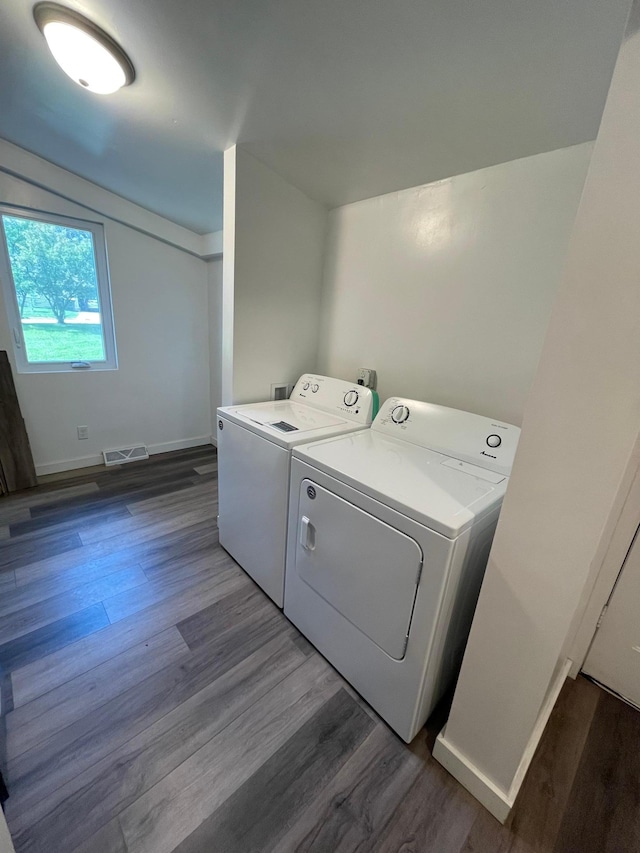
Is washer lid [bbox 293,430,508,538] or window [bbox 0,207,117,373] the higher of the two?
window [bbox 0,207,117,373]

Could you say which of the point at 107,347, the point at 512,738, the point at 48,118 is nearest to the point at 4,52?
the point at 48,118

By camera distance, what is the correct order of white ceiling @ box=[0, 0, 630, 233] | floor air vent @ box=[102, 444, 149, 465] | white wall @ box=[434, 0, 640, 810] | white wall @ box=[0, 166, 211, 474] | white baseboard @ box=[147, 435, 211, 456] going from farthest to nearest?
1. white baseboard @ box=[147, 435, 211, 456]
2. floor air vent @ box=[102, 444, 149, 465]
3. white wall @ box=[0, 166, 211, 474]
4. white ceiling @ box=[0, 0, 630, 233]
5. white wall @ box=[434, 0, 640, 810]

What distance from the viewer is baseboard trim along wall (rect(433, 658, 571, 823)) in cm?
94

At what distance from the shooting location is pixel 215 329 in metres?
3.33

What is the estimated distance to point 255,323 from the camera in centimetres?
194

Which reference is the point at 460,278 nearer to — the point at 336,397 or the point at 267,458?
the point at 336,397

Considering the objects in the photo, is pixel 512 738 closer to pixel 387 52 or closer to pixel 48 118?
pixel 387 52

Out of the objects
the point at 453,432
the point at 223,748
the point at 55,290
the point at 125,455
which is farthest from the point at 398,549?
the point at 55,290

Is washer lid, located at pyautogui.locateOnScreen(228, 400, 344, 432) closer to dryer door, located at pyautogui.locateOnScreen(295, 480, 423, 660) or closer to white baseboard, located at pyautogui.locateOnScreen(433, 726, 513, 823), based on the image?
dryer door, located at pyautogui.locateOnScreen(295, 480, 423, 660)

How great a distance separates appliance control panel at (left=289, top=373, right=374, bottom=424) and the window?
1.94 metres

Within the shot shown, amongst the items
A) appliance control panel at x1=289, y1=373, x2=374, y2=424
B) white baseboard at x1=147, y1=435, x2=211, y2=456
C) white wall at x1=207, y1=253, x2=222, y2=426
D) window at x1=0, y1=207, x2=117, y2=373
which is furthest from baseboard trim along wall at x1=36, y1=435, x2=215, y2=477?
appliance control panel at x1=289, y1=373, x2=374, y2=424

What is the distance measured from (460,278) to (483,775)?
1.90m

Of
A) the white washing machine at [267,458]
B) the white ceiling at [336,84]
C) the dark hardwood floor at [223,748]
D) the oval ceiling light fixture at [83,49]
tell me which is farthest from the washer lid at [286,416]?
the oval ceiling light fixture at [83,49]

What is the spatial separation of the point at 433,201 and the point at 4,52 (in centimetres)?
194
